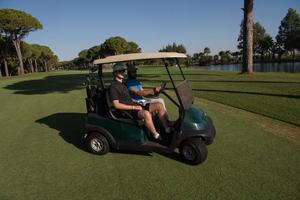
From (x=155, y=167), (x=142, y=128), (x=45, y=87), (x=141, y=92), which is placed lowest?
(x=155, y=167)

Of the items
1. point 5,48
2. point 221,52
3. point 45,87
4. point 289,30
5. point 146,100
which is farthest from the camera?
point 221,52

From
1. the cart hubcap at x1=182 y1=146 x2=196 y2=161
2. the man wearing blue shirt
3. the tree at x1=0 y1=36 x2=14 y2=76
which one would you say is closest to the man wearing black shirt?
the man wearing blue shirt

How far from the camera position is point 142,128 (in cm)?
493

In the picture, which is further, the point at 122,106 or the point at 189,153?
the point at 122,106

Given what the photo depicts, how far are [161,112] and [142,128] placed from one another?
408 millimetres

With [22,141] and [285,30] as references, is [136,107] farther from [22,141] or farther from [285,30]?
[285,30]

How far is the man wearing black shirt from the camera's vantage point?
4855mm

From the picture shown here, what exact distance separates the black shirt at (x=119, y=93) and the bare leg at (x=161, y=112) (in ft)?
1.19

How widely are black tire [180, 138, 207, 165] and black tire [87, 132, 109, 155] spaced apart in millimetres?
1346

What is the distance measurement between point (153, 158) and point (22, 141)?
299cm

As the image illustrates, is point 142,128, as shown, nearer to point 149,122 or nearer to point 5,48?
point 149,122

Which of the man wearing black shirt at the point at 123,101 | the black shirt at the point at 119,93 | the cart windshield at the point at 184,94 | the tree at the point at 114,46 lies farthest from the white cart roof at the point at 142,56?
the tree at the point at 114,46

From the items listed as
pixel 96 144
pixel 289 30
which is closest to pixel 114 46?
pixel 289 30

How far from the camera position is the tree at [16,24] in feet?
131
